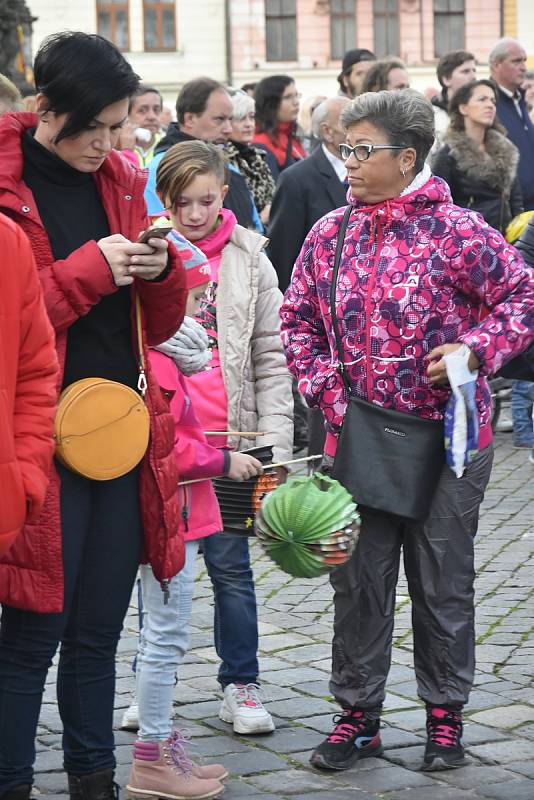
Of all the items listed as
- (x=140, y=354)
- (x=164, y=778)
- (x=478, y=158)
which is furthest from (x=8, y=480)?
(x=478, y=158)

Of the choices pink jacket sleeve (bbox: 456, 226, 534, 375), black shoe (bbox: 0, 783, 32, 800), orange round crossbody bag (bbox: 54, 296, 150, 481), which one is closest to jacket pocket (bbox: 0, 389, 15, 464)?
orange round crossbody bag (bbox: 54, 296, 150, 481)

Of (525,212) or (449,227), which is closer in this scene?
(449,227)

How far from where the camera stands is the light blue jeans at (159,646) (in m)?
4.36

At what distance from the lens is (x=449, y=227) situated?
4.50 meters

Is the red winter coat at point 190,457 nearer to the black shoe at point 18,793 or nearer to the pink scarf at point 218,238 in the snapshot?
the pink scarf at point 218,238

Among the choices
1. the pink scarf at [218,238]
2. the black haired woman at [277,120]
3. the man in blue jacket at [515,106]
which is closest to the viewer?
the pink scarf at [218,238]

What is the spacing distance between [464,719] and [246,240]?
5.74 ft

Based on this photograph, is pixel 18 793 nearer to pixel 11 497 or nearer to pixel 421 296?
pixel 11 497

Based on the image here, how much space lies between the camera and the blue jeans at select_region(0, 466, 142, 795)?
3775mm

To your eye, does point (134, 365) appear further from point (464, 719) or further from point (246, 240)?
point (464, 719)

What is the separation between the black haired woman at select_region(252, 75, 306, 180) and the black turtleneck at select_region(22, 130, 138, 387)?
6836mm

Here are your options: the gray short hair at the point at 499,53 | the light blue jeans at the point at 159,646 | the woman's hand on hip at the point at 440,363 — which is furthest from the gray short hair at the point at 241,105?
the light blue jeans at the point at 159,646

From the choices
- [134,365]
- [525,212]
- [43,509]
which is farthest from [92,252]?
[525,212]

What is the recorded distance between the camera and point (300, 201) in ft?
25.9
